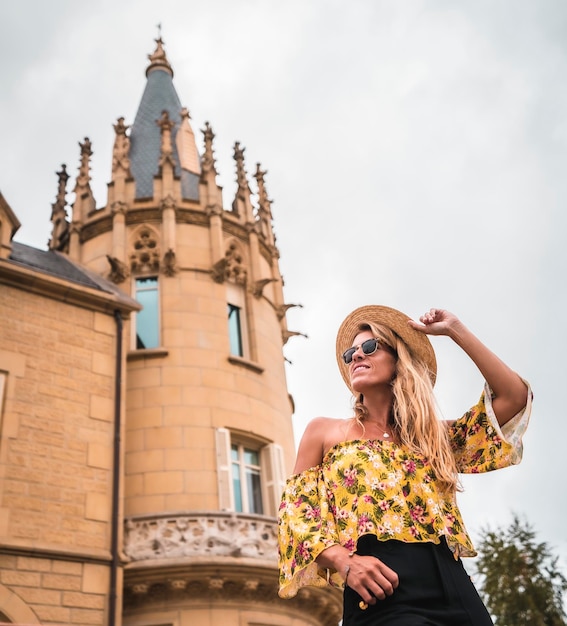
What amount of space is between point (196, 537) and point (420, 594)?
39.4ft

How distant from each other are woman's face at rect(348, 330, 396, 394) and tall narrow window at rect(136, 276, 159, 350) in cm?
1423

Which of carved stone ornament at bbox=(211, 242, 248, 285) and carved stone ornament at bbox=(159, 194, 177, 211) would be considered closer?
carved stone ornament at bbox=(211, 242, 248, 285)

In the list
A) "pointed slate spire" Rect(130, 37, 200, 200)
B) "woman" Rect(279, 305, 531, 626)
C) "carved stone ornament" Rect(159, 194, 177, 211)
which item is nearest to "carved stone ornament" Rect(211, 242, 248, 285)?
"carved stone ornament" Rect(159, 194, 177, 211)

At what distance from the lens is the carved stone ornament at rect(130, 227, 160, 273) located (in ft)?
59.8

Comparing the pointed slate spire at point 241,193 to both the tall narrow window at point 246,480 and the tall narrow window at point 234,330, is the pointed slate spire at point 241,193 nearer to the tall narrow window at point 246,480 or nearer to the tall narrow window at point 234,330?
the tall narrow window at point 234,330

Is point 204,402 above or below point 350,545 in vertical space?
above

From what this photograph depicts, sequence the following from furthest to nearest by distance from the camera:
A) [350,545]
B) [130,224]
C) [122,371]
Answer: [130,224] → [122,371] → [350,545]

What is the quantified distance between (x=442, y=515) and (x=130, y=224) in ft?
55.9

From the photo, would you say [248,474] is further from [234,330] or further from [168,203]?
[168,203]

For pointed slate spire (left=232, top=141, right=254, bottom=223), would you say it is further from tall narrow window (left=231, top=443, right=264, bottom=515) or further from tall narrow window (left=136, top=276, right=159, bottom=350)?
tall narrow window (left=231, top=443, right=264, bottom=515)

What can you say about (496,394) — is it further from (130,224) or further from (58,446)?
(130,224)

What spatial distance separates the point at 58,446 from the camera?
41.5ft

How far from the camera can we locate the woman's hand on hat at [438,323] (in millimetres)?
3150

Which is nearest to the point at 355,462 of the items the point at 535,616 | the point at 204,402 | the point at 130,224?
the point at 204,402
